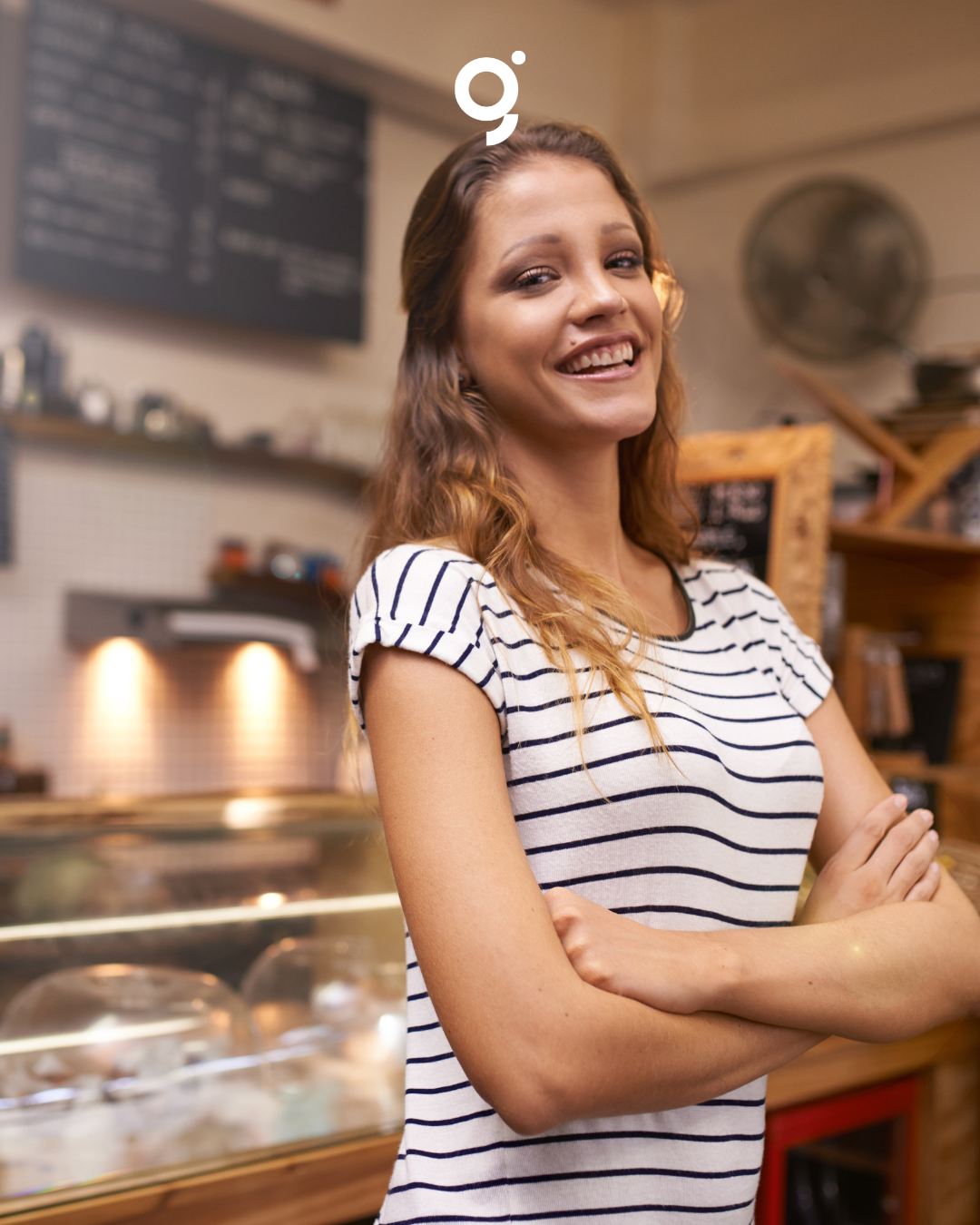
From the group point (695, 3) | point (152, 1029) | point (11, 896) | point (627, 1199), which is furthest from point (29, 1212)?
point (695, 3)

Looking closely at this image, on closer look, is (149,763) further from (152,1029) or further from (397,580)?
(397,580)

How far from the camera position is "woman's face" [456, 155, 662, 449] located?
2.94 ft

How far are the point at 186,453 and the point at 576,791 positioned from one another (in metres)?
2.78

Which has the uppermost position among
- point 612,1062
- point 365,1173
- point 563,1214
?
point 612,1062

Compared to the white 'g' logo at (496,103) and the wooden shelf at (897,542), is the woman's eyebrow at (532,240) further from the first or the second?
the wooden shelf at (897,542)

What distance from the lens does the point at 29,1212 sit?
1.12 m

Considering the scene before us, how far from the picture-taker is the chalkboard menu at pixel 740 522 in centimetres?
163

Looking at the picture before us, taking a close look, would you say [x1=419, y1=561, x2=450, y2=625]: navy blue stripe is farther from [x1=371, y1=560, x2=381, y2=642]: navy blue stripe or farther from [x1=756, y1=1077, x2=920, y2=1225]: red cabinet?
[x1=756, y1=1077, x2=920, y2=1225]: red cabinet

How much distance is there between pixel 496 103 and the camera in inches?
37.2

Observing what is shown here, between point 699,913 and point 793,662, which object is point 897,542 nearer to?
point 793,662

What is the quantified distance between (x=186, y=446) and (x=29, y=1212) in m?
2.51

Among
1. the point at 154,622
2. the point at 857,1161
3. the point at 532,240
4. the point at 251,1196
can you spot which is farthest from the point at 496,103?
the point at 154,622

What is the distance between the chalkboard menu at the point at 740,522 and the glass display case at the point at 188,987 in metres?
0.68

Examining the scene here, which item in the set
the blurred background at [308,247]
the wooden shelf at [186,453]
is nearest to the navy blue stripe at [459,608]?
the blurred background at [308,247]
